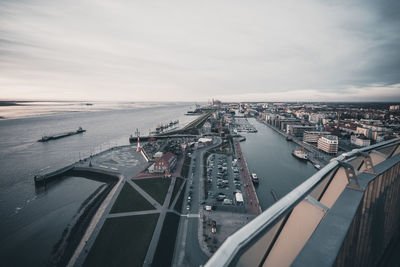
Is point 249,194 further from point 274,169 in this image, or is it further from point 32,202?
point 32,202

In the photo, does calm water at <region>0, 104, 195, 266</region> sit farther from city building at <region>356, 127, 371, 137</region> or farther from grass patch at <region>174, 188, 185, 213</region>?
city building at <region>356, 127, 371, 137</region>

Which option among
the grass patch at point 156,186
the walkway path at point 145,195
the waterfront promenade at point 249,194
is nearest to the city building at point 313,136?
the waterfront promenade at point 249,194

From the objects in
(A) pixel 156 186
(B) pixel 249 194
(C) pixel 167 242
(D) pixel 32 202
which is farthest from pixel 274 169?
(D) pixel 32 202

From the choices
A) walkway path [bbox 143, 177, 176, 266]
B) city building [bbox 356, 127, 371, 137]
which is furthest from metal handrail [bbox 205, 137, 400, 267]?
city building [bbox 356, 127, 371, 137]

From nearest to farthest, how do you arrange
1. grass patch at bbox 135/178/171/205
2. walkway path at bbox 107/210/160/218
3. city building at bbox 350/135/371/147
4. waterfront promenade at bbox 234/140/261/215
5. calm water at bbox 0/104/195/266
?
calm water at bbox 0/104/195/266
walkway path at bbox 107/210/160/218
waterfront promenade at bbox 234/140/261/215
grass patch at bbox 135/178/171/205
city building at bbox 350/135/371/147

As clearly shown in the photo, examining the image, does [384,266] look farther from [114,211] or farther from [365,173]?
[114,211]
